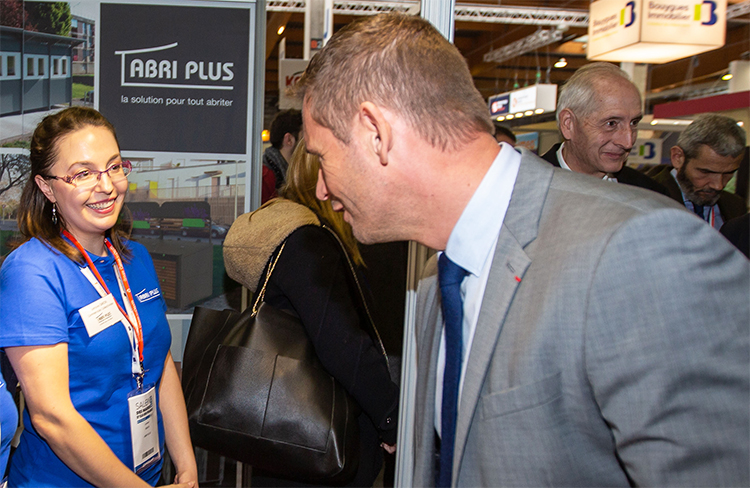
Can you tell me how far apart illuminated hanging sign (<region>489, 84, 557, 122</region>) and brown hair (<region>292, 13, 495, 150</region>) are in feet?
37.9

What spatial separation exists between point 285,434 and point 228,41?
1.61 metres

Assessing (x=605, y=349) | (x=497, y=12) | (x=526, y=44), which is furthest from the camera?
(x=526, y=44)

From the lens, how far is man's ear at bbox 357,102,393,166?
0.95 meters

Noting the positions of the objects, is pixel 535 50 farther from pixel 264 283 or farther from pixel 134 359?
pixel 134 359

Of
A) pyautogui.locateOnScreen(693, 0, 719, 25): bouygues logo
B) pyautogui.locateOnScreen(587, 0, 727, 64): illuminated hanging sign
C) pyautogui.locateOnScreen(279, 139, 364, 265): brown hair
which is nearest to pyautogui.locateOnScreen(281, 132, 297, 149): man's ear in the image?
pyautogui.locateOnScreen(279, 139, 364, 265): brown hair

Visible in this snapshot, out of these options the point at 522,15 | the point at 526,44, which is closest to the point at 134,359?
the point at 522,15

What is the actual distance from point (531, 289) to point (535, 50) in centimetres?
1651

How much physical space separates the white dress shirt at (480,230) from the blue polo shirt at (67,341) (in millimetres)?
1073

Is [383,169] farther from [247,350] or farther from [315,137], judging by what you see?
[247,350]

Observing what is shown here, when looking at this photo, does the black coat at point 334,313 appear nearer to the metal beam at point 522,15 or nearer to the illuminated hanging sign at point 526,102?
the illuminated hanging sign at point 526,102

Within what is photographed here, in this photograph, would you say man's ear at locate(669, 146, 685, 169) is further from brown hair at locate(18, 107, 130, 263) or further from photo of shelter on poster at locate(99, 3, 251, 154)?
brown hair at locate(18, 107, 130, 263)

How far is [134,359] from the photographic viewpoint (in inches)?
64.9

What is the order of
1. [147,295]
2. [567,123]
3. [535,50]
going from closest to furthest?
1. [147,295]
2. [567,123]
3. [535,50]

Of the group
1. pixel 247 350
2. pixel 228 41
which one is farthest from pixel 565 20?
pixel 247 350
